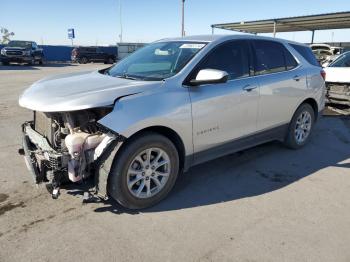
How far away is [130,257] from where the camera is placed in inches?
118

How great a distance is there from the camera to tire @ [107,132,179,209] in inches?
138

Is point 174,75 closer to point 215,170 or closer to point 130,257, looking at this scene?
point 215,170

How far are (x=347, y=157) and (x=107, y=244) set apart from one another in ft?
14.1

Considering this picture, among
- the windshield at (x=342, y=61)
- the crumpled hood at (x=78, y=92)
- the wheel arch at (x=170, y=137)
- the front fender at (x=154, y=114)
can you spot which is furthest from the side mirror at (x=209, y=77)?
the windshield at (x=342, y=61)

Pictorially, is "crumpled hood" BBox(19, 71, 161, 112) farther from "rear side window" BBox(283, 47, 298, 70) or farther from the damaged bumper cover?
"rear side window" BBox(283, 47, 298, 70)

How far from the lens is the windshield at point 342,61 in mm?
9164

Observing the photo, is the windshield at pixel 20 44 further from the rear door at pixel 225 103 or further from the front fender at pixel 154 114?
the front fender at pixel 154 114

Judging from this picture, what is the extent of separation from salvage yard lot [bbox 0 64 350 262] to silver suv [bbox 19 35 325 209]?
0.34m

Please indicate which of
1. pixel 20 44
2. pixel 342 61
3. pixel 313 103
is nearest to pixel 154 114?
pixel 313 103

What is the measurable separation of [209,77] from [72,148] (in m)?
1.60

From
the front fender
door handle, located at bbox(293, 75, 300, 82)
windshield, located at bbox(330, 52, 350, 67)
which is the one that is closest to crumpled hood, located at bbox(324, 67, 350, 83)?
windshield, located at bbox(330, 52, 350, 67)

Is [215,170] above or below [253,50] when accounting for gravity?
below

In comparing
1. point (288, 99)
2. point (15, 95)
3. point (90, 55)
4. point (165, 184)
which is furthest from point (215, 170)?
point (90, 55)

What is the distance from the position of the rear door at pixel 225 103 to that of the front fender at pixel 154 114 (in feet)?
0.39
